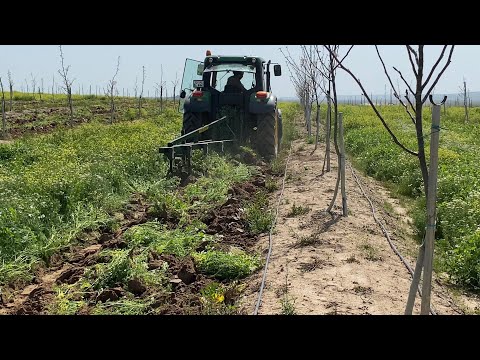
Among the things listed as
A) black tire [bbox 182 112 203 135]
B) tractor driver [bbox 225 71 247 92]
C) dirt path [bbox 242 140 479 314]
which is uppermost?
tractor driver [bbox 225 71 247 92]

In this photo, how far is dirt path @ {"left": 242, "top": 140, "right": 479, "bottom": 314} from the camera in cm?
390

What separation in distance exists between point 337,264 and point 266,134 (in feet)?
20.4

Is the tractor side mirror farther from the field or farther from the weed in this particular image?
the weed

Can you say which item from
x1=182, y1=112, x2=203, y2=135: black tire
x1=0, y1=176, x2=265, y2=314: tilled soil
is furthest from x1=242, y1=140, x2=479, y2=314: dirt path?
x1=182, y1=112, x2=203, y2=135: black tire

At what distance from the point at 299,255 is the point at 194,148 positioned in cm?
453

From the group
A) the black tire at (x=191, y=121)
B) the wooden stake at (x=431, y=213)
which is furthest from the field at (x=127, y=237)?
the black tire at (x=191, y=121)

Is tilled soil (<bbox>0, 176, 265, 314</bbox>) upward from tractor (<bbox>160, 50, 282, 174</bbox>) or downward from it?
downward

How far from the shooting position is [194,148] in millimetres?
9188

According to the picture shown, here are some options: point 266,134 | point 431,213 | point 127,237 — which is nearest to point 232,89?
point 266,134

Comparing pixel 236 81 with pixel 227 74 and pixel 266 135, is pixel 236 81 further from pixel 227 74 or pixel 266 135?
pixel 266 135

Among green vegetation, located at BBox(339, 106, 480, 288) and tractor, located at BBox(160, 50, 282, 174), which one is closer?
green vegetation, located at BBox(339, 106, 480, 288)

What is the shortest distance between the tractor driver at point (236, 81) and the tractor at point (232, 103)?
0.08 ft

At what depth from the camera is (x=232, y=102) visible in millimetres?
11055
